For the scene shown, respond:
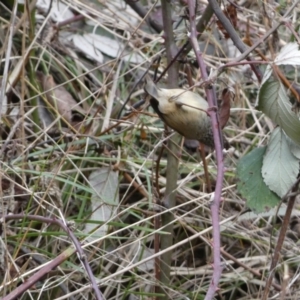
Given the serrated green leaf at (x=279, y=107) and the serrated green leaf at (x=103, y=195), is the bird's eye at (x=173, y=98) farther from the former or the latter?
the serrated green leaf at (x=103, y=195)

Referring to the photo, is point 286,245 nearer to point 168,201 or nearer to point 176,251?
point 176,251

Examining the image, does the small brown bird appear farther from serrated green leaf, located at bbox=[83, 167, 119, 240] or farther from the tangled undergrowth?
serrated green leaf, located at bbox=[83, 167, 119, 240]

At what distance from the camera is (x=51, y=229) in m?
1.28

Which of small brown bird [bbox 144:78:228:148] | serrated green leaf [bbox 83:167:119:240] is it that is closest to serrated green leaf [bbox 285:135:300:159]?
small brown bird [bbox 144:78:228:148]

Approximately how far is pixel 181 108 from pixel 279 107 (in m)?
0.14

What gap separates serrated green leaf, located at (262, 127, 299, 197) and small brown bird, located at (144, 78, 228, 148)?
114mm

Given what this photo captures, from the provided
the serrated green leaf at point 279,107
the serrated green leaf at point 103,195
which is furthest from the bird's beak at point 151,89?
the serrated green leaf at point 103,195

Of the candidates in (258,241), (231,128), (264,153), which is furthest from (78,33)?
(264,153)

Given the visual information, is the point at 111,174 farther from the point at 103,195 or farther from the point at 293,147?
the point at 293,147

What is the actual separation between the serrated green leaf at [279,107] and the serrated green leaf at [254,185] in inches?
3.9

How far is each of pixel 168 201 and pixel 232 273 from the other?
0.32 meters

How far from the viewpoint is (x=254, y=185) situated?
0.98 meters

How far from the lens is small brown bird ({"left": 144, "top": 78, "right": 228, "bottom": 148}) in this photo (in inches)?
34.3

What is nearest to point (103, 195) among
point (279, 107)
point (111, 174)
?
point (111, 174)
